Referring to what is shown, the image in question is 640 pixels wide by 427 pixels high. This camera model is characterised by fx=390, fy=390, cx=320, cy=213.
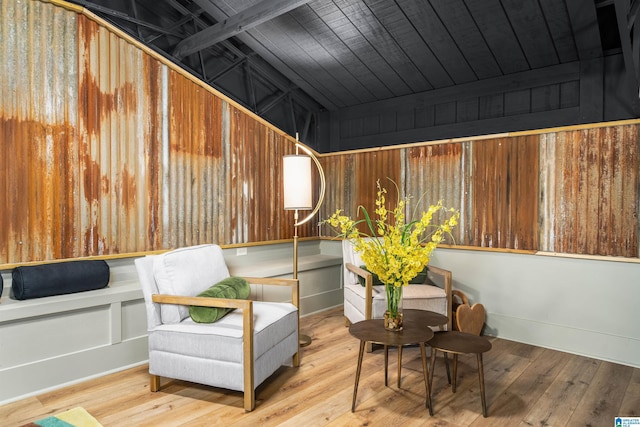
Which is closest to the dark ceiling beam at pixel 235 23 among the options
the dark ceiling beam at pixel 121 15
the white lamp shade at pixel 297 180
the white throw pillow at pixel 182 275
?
the dark ceiling beam at pixel 121 15

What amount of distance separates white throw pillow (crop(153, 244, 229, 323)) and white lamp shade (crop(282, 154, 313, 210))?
0.91 m

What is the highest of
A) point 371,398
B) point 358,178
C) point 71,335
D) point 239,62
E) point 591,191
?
point 239,62

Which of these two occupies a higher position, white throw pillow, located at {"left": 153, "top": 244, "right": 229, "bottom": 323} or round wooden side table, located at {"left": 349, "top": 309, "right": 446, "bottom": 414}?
white throw pillow, located at {"left": 153, "top": 244, "right": 229, "bottom": 323}

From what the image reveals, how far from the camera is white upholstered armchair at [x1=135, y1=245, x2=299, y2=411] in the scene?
224 centimetres

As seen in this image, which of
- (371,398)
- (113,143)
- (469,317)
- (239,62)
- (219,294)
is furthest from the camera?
(239,62)

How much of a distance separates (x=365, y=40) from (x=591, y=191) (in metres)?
2.49

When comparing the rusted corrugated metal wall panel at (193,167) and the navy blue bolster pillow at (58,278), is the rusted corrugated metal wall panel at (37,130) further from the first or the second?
the rusted corrugated metal wall panel at (193,167)

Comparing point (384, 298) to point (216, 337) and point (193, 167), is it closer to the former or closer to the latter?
point (216, 337)

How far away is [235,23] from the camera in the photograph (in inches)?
141

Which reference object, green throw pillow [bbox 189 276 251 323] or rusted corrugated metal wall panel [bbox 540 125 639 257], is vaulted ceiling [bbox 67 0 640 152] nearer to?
rusted corrugated metal wall panel [bbox 540 125 639 257]

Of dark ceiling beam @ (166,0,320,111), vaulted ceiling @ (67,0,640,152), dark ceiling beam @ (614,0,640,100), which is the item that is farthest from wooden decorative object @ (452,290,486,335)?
dark ceiling beam @ (166,0,320,111)

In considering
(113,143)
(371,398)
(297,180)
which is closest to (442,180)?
(297,180)

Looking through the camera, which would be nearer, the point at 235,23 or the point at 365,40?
the point at 235,23

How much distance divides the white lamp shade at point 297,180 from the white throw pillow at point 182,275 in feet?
2.97
